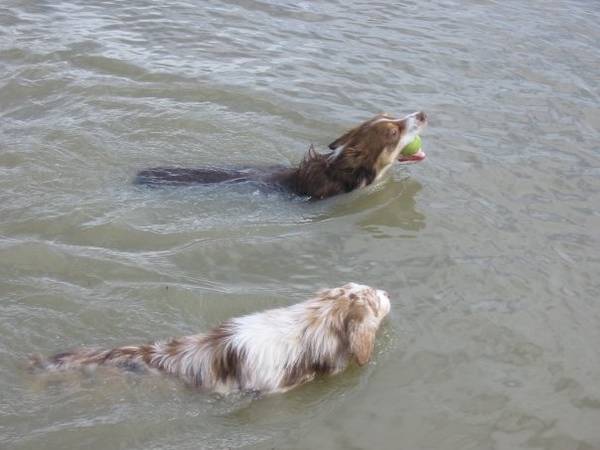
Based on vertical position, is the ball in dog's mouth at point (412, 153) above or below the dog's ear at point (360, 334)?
above

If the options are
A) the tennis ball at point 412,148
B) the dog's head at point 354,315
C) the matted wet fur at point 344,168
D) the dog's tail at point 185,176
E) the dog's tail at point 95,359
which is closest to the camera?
the dog's tail at point 95,359

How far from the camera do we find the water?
5.20 meters

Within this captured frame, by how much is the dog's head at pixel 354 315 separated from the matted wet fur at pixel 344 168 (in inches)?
98.7

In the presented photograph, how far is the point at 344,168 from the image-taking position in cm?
816

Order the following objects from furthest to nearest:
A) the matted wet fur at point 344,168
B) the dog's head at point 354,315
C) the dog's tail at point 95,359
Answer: the matted wet fur at point 344,168 < the dog's head at point 354,315 < the dog's tail at point 95,359

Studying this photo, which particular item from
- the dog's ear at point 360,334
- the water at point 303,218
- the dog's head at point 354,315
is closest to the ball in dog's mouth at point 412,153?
the water at point 303,218

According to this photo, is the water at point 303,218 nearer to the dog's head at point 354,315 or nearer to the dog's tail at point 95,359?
the dog's tail at point 95,359

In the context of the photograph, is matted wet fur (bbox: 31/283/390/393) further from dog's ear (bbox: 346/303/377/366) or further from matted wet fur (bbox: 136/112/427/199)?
matted wet fur (bbox: 136/112/427/199)

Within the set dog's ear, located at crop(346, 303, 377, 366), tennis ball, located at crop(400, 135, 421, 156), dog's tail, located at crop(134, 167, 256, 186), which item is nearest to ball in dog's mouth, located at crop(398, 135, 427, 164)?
tennis ball, located at crop(400, 135, 421, 156)

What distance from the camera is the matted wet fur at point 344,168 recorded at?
809 centimetres

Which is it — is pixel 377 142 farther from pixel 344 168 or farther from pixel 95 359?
pixel 95 359

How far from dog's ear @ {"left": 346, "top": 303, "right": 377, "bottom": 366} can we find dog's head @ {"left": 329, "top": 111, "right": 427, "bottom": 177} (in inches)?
111

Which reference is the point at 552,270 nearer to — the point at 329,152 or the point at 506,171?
the point at 506,171

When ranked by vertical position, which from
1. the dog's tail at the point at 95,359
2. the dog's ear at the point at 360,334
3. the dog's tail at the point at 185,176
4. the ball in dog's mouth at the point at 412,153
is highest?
the ball in dog's mouth at the point at 412,153
